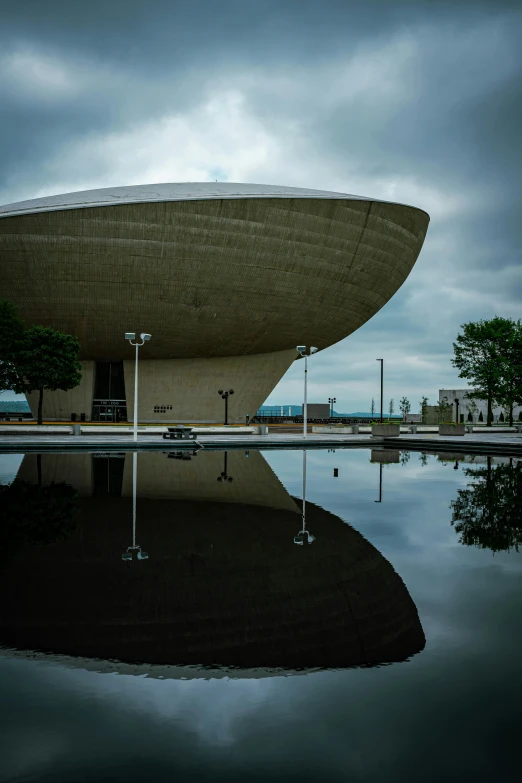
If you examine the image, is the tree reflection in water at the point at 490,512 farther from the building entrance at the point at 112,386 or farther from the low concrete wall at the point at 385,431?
the building entrance at the point at 112,386

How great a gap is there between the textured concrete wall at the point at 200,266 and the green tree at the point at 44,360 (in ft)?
16.1

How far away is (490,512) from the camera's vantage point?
9.80 metres

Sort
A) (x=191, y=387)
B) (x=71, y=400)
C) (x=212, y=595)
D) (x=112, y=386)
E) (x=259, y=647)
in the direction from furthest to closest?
(x=112, y=386) → (x=191, y=387) → (x=71, y=400) → (x=212, y=595) → (x=259, y=647)

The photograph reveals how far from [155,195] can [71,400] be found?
1706 cm

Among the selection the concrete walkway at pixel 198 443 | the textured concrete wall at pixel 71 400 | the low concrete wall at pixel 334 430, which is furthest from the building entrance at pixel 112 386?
the low concrete wall at pixel 334 430

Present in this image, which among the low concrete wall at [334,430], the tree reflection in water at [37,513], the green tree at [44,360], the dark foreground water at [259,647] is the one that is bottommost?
the dark foreground water at [259,647]

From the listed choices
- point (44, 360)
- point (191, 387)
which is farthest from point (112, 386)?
point (44, 360)

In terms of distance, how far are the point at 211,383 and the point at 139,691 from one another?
4244 centimetres

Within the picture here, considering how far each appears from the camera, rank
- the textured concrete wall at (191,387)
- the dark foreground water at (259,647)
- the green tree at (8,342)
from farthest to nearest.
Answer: the textured concrete wall at (191,387) < the green tree at (8,342) < the dark foreground water at (259,647)

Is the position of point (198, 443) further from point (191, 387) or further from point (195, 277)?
point (191, 387)

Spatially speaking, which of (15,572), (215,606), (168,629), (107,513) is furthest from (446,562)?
(107,513)

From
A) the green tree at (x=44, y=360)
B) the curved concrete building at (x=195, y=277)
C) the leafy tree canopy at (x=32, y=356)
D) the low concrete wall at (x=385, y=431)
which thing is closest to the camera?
Answer: the low concrete wall at (x=385, y=431)

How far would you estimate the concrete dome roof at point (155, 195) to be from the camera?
34812 mm

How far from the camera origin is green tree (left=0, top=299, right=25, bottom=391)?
32.3 metres
